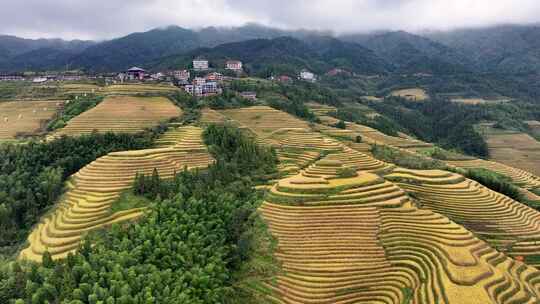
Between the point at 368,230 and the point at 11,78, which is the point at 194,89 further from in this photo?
the point at 368,230

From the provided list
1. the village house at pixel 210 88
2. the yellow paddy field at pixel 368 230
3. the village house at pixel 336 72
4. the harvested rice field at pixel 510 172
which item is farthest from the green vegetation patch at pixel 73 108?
the village house at pixel 336 72

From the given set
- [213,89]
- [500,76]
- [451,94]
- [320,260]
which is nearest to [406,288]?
[320,260]

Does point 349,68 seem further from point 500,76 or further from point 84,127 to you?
point 84,127

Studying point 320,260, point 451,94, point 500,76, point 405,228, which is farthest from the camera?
point 500,76

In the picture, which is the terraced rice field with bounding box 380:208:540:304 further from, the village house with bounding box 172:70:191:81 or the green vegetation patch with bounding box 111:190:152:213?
the village house with bounding box 172:70:191:81

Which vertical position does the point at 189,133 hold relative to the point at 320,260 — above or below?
above

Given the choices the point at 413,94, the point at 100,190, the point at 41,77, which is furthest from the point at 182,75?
the point at 413,94
